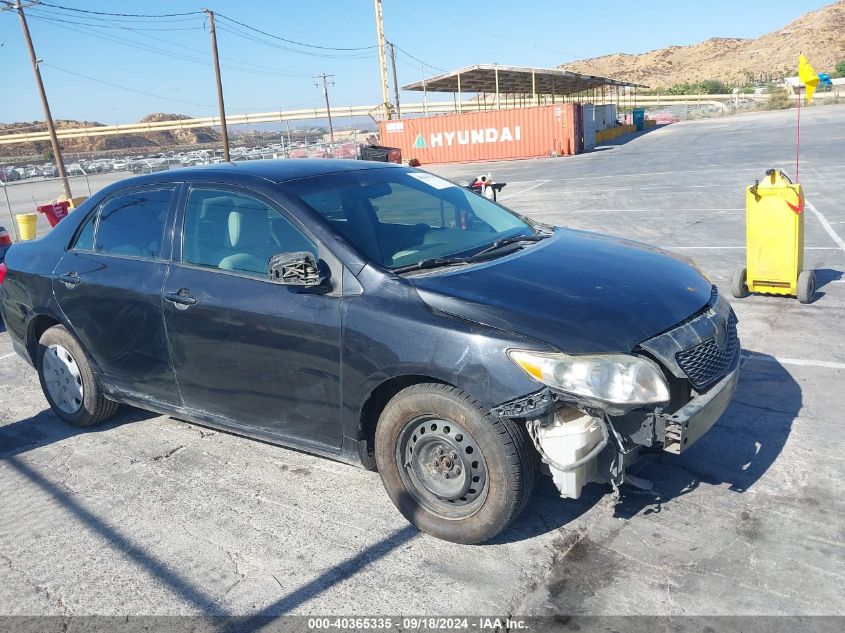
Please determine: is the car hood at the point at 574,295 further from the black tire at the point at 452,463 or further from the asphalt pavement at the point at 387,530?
the asphalt pavement at the point at 387,530

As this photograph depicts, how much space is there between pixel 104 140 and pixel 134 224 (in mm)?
115466

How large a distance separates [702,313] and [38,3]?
3455 cm

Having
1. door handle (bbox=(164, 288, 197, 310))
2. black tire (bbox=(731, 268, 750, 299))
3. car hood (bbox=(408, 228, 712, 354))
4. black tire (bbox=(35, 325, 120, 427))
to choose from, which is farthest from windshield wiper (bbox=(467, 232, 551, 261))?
black tire (bbox=(731, 268, 750, 299))

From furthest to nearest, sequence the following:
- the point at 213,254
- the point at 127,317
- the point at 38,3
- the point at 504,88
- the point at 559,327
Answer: the point at 504,88 < the point at 38,3 < the point at 127,317 < the point at 213,254 < the point at 559,327

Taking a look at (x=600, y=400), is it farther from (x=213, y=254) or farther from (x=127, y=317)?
(x=127, y=317)

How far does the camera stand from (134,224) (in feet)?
15.1

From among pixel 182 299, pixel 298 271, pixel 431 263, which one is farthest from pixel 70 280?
pixel 431 263

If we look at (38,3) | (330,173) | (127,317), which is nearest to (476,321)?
(330,173)

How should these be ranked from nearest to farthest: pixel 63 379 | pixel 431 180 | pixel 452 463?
pixel 452 463
pixel 431 180
pixel 63 379

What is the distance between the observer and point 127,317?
4453 millimetres

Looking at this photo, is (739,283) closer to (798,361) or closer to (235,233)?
(798,361)

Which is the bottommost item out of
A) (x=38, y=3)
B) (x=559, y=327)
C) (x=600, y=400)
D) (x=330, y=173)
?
(x=600, y=400)

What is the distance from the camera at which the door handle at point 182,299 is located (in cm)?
408

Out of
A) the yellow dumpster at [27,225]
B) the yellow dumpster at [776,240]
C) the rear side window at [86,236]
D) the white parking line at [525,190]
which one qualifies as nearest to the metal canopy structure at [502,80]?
the white parking line at [525,190]
